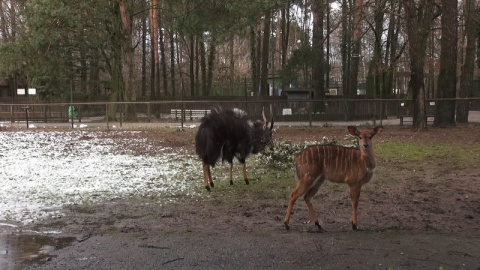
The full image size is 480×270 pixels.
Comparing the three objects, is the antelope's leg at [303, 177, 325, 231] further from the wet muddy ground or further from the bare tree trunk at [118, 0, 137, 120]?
the bare tree trunk at [118, 0, 137, 120]

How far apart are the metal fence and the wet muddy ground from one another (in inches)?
618

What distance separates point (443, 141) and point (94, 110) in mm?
18369

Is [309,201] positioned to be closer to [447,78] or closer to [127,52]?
[447,78]

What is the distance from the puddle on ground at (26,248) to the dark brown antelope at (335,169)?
9.34 feet

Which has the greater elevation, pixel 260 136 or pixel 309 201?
pixel 260 136

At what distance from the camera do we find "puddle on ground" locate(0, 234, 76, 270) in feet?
16.5

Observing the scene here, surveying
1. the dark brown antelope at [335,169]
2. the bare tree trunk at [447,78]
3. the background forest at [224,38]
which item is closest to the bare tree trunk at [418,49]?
the background forest at [224,38]

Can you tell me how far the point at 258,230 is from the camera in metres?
6.01

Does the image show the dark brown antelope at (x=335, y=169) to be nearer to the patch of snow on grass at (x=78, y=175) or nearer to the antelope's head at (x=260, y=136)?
the patch of snow on grass at (x=78, y=175)

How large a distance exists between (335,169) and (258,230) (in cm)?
126

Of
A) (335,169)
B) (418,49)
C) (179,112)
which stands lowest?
(335,169)

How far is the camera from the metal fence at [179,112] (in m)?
25.0

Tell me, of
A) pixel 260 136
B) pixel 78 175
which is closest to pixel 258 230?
pixel 260 136

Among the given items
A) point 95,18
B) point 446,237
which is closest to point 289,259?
point 446,237
